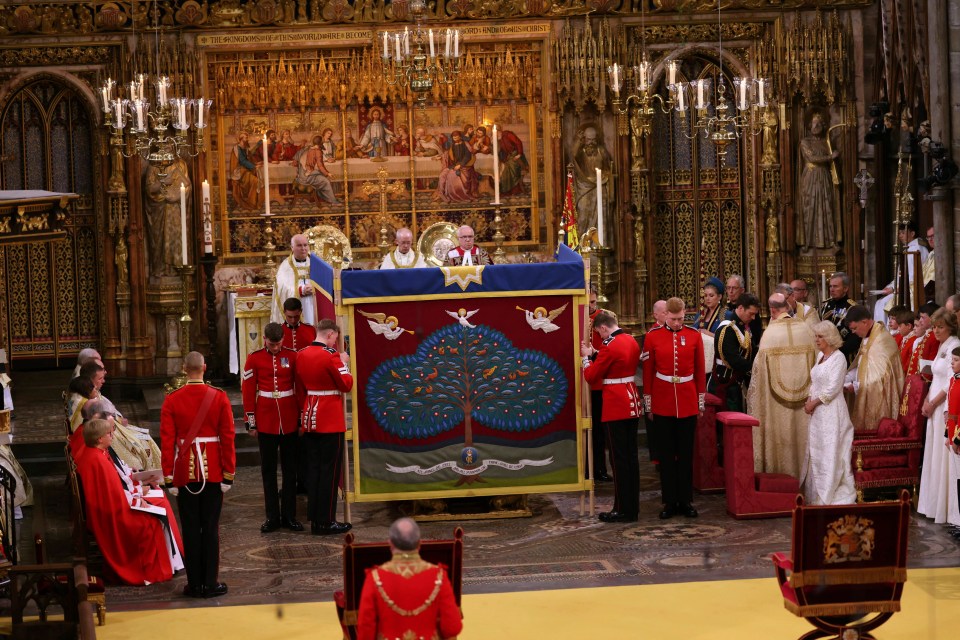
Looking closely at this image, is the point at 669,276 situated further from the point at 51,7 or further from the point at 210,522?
the point at 210,522

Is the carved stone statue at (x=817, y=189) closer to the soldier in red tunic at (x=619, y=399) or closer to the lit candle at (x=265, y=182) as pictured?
the lit candle at (x=265, y=182)

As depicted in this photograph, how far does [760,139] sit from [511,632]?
424 inches

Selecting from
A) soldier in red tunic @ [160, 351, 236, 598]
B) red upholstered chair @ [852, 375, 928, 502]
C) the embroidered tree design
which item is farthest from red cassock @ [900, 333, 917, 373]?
soldier in red tunic @ [160, 351, 236, 598]

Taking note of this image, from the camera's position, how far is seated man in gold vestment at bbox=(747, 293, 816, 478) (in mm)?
12250

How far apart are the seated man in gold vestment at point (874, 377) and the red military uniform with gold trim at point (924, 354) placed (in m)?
0.11

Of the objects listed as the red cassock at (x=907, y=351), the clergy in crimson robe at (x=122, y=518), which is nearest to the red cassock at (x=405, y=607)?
the clergy in crimson robe at (x=122, y=518)

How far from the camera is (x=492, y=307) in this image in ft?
37.5

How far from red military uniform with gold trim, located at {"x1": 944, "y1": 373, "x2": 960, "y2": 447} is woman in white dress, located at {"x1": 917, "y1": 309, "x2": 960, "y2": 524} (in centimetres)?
53

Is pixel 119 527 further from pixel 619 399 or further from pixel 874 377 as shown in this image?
pixel 874 377

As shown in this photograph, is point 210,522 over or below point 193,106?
below

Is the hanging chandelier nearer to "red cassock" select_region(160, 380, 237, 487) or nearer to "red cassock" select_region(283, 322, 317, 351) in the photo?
"red cassock" select_region(283, 322, 317, 351)

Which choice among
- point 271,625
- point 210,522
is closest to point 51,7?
point 210,522

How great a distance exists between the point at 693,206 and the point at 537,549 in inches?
335

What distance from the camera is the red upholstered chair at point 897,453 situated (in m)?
11.7
